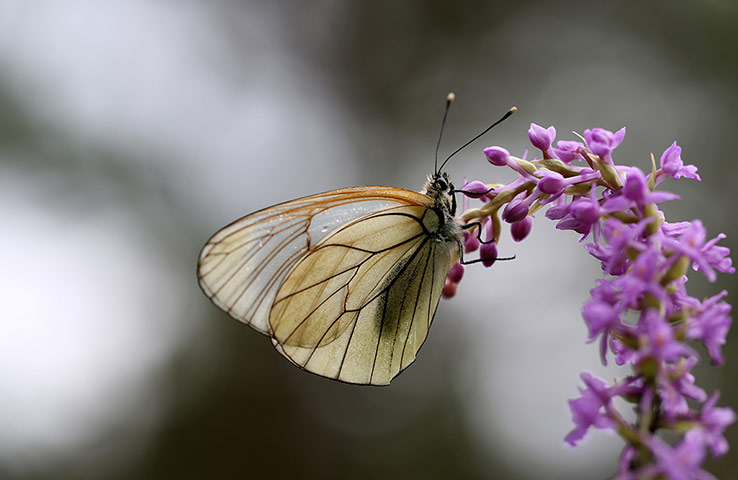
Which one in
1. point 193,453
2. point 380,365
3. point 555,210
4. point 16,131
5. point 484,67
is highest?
point 484,67

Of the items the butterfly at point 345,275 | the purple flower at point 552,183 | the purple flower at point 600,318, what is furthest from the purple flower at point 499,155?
the purple flower at point 600,318

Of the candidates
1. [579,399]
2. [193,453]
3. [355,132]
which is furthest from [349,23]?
[579,399]

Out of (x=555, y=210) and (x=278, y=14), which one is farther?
(x=278, y=14)

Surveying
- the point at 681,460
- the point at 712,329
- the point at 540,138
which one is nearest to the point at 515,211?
the point at 540,138

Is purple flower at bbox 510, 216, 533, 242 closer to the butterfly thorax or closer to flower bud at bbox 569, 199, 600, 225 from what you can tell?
the butterfly thorax

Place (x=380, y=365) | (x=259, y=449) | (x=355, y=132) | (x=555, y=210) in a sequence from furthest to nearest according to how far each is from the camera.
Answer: (x=355, y=132) < (x=259, y=449) < (x=380, y=365) < (x=555, y=210)

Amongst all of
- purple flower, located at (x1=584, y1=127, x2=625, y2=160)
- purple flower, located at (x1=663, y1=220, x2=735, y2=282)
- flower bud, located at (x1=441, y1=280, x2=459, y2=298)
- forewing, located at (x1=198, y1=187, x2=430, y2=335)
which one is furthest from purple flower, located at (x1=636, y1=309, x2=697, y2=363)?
forewing, located at (x1=198, y1=187, x2=430, y2=335)

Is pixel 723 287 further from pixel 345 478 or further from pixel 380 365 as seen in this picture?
pixel 380 365

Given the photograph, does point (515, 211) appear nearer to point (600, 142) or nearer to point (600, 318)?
point (600, 142)
